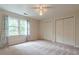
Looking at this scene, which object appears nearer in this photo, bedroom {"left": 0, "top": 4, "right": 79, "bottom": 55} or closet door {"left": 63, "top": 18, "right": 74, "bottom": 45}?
bedroom {"left": 0, "top": 4, "right": 79, "bottom": 55}

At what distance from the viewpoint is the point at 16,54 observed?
164 cm

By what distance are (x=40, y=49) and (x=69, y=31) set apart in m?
0.69

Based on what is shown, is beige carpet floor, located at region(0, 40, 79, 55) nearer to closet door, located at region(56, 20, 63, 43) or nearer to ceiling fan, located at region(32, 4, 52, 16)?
closet door, located at region(56, 20, 63, 43)

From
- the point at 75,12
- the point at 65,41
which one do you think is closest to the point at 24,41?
the point at 65,41

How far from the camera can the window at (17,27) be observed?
175cm

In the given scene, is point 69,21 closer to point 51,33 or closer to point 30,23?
point 51,33

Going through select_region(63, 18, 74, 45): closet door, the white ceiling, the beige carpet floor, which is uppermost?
the white ceiling

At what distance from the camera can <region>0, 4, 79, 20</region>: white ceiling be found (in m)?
1.60

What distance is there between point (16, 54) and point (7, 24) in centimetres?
59

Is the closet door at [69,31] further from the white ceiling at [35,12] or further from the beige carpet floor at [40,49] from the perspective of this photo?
the white ceiling at [35,12]

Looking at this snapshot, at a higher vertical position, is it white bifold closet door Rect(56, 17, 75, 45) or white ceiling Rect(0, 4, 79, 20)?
white ceiling Rect(0, 4, 79, 20)

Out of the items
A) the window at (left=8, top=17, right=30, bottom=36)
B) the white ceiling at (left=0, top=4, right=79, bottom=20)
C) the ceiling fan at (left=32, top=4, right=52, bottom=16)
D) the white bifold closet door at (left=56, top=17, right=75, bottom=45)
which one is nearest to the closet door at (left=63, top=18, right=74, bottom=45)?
the white bifold closet door at (left=56, top=17, right=75, bottom=45)

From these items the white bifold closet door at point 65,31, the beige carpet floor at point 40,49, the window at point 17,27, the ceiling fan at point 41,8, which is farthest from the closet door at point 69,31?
the window at point 17,27

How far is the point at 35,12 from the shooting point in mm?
1796
